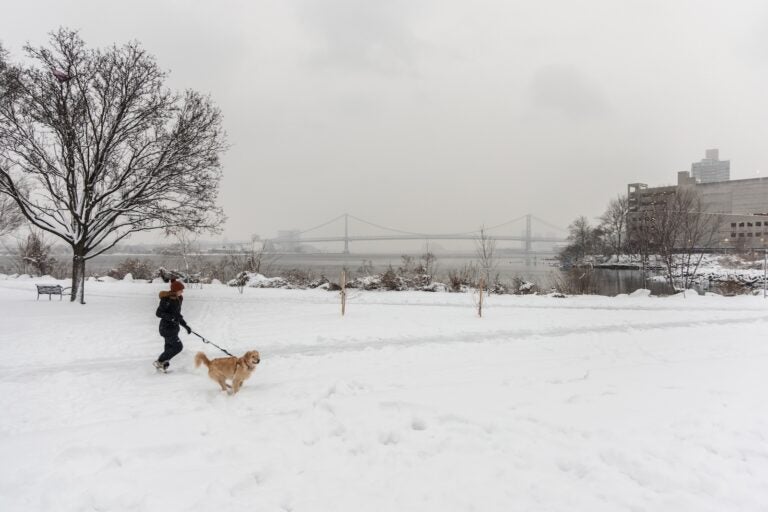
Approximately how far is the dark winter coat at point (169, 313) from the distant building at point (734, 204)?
82935mm

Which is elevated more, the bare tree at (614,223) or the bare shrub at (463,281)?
the bare tree at (614,223)

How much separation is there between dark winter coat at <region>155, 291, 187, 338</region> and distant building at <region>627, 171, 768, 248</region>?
A: 8294 centimetres

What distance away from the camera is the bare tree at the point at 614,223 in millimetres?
55562

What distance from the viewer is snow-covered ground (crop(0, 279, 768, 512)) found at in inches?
123

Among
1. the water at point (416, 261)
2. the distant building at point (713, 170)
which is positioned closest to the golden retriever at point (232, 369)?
the water at point (416, 261)

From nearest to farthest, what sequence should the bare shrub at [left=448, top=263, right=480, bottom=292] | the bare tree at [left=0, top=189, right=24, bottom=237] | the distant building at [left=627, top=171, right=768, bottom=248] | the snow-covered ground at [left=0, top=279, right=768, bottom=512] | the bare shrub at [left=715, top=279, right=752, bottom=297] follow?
1. the snow-covered ground at [left=0, top=279, right=768, bottom=512]
2. the bare shrub at [left=715, top=279, right=752, bottom=297]
3. the bare shrub at [left=448, top=263, right=480, bottom=292]
4. the bare tree at [left=0, top=189, right=24, bottom=237]
5. the distant building at [left=627, top=171, right=768, bottom=248]

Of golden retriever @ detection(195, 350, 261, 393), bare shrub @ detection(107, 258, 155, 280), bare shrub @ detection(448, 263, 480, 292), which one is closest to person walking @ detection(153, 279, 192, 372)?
golden retriever @ detection(195, 350, 261, 393)

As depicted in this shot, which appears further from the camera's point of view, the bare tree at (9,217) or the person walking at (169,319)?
the bare tree at (9,217)

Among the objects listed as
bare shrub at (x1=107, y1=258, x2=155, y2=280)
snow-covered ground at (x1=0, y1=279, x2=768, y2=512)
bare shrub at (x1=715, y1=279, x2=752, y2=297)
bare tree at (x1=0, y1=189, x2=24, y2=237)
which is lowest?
snow-covered ground at (x1=0, y1=279, x2=768, y2=512)

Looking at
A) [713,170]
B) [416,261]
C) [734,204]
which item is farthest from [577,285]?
[713,170]

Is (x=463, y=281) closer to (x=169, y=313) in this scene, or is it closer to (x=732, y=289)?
(x=732, y=289)

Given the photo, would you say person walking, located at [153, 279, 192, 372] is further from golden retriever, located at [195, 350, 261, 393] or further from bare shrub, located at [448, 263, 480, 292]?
bare shrub, located at [448, 263, 480, 292]

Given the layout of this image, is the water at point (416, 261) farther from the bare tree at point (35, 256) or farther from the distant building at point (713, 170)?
the distant building at point (713, 170)

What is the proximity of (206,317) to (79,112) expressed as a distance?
321 inches
